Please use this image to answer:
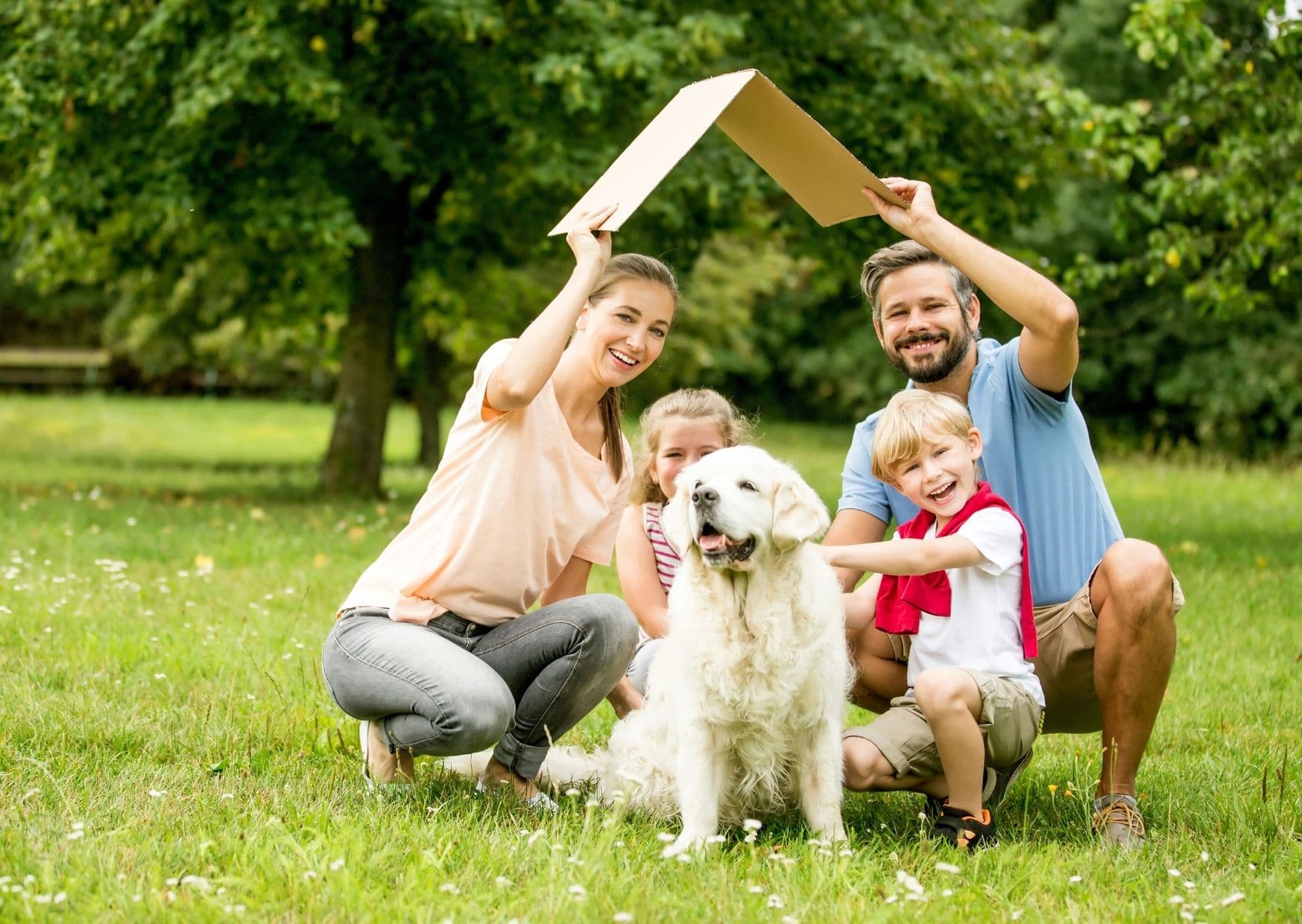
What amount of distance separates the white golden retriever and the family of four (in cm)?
19

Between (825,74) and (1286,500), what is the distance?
6.69m

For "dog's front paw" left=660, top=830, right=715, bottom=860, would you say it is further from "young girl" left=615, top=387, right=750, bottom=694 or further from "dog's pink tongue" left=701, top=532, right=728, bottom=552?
"young girl" left=615, top=387, right=750, bottom=694

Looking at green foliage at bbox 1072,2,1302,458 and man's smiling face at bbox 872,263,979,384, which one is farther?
green foliage at bbox 1072,2,1302,458

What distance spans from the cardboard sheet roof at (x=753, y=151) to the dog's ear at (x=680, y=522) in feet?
2.56

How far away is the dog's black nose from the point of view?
3.30 m

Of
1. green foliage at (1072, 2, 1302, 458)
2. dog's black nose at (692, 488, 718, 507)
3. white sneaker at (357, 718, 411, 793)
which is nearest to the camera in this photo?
dog's black nose at (692, 488, 718, 507)

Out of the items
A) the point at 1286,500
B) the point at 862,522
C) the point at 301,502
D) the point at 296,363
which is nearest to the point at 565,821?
the point at 862,522

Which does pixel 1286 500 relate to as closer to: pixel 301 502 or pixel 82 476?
pixel 301 502

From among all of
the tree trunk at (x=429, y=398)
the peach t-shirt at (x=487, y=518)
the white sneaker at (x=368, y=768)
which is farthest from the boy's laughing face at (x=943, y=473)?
the tree trunk at (x=429, y=398)

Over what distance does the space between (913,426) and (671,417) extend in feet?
3.14

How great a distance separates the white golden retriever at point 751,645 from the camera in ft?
11.0

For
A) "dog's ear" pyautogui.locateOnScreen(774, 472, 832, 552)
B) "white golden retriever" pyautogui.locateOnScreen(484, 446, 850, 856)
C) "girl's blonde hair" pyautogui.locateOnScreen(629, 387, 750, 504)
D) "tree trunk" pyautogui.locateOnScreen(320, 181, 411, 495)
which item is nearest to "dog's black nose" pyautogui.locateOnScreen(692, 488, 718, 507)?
"white golden retriever" pyautogui.locateOnScreen(484, 446, 850, 856)

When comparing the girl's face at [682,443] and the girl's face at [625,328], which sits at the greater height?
the girl's face at [625,328]

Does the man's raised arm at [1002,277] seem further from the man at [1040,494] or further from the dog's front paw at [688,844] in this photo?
the dog's front paw at [688,844]
